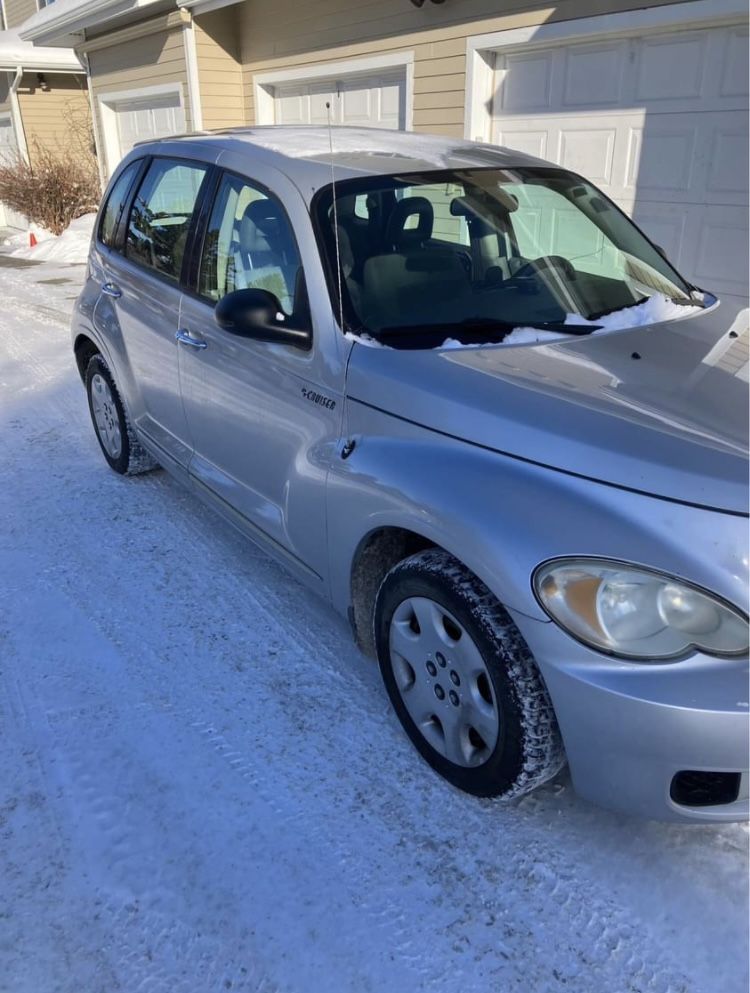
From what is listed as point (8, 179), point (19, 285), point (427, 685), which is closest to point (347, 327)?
point (427, 685)

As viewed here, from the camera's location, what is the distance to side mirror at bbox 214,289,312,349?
262 cm

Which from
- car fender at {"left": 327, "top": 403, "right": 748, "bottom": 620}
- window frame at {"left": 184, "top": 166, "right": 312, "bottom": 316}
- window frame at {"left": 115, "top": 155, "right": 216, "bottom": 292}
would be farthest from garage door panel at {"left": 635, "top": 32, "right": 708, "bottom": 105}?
car fender at {"left": 327, "top": 403, "right": 748, "bottom": 620}

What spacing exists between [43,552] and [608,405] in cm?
296

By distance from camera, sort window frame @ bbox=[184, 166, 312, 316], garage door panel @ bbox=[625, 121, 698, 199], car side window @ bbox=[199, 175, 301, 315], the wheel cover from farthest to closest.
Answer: garage door panel @ bbox=[625, 121, 698, 199], window frame @ bbox=[184, 166, 312, 316], car side window @ bbox=[199, 175, 301, 315], the wheel cover

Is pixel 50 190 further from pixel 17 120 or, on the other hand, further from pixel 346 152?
pixel 346 152

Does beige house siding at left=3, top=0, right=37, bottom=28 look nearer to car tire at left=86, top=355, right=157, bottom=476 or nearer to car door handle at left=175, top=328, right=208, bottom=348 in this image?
car tire at left=86, top=355, right=157, bottom=476

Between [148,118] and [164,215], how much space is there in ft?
37.7

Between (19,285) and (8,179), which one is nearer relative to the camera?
(19,285)

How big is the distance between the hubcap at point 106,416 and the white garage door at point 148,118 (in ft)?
28.4

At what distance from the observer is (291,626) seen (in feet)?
10.7

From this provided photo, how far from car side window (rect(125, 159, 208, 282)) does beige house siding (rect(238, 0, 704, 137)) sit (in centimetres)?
436

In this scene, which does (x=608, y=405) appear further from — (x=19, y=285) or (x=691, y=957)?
(x=19, y=285)

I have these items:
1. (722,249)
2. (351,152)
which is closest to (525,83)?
(722,249)

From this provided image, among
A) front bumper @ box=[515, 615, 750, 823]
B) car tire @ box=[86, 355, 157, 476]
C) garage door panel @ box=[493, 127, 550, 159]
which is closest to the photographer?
front bumper @ box=[515, 615, 750, 823]
